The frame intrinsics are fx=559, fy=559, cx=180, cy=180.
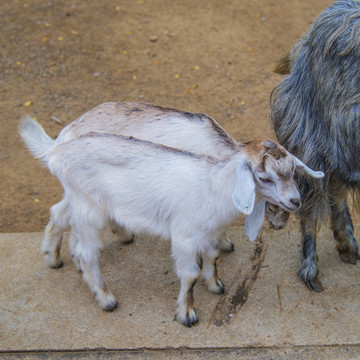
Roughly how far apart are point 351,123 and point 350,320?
1.19 metres

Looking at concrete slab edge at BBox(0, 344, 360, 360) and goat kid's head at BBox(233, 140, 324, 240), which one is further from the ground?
goat kid's head at BBox(233, 140, 324, 240)

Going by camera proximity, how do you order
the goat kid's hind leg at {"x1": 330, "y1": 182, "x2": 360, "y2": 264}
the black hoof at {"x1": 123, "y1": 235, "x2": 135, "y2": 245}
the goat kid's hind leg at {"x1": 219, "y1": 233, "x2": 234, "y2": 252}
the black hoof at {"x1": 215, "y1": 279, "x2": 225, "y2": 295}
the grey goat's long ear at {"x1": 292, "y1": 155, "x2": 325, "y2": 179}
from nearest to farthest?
the grey goat's long ear at {"x1": 292, "y1": 155, "x2": 325, "y2": 179}, the black hoof at {"x1": 215, "y1": 279, "x2": 225, "y2": 295}, the goat kid's hind leg at {"x1": 330, "y1": 182, "x2": 360, "y2": 264}, the goat kid's hind leg at {"x1": 219, "y1": 233, "x2": 234, "y2": 252}, the black hoof at {"x1": 123, "y1": 235, "x2": 135, "y2": 245}

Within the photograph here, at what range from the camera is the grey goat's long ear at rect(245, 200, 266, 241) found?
3.05 m

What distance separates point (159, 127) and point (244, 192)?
2.95 feet

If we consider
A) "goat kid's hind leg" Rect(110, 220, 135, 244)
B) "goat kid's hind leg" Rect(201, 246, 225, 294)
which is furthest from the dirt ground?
"goat kid's hind leg" Rect(201, 246, 225, 294)

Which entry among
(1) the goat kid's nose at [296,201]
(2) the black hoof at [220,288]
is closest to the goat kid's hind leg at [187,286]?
(2) the black hoof at [220,288]

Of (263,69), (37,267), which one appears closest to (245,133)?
(263,69)

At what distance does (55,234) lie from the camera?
3.59 m

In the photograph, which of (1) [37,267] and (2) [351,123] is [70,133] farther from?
(2) [351,123]

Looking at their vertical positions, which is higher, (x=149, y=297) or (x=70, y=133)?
(x=70, y=133)

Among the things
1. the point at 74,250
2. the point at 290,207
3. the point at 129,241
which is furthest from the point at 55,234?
the point at 290,207

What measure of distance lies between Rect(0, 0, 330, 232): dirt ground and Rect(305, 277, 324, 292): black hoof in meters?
2.32

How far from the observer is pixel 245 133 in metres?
5.66

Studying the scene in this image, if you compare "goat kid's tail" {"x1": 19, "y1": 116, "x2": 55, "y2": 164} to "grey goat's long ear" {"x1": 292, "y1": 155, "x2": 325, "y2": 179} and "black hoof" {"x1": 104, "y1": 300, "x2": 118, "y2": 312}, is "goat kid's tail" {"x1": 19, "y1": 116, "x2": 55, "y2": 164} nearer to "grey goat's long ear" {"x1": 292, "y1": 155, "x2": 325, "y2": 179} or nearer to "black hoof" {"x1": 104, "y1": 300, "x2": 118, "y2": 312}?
"black hoof" {"x1": 104, "y1": 300, "x2": 118, "y2": 312}
